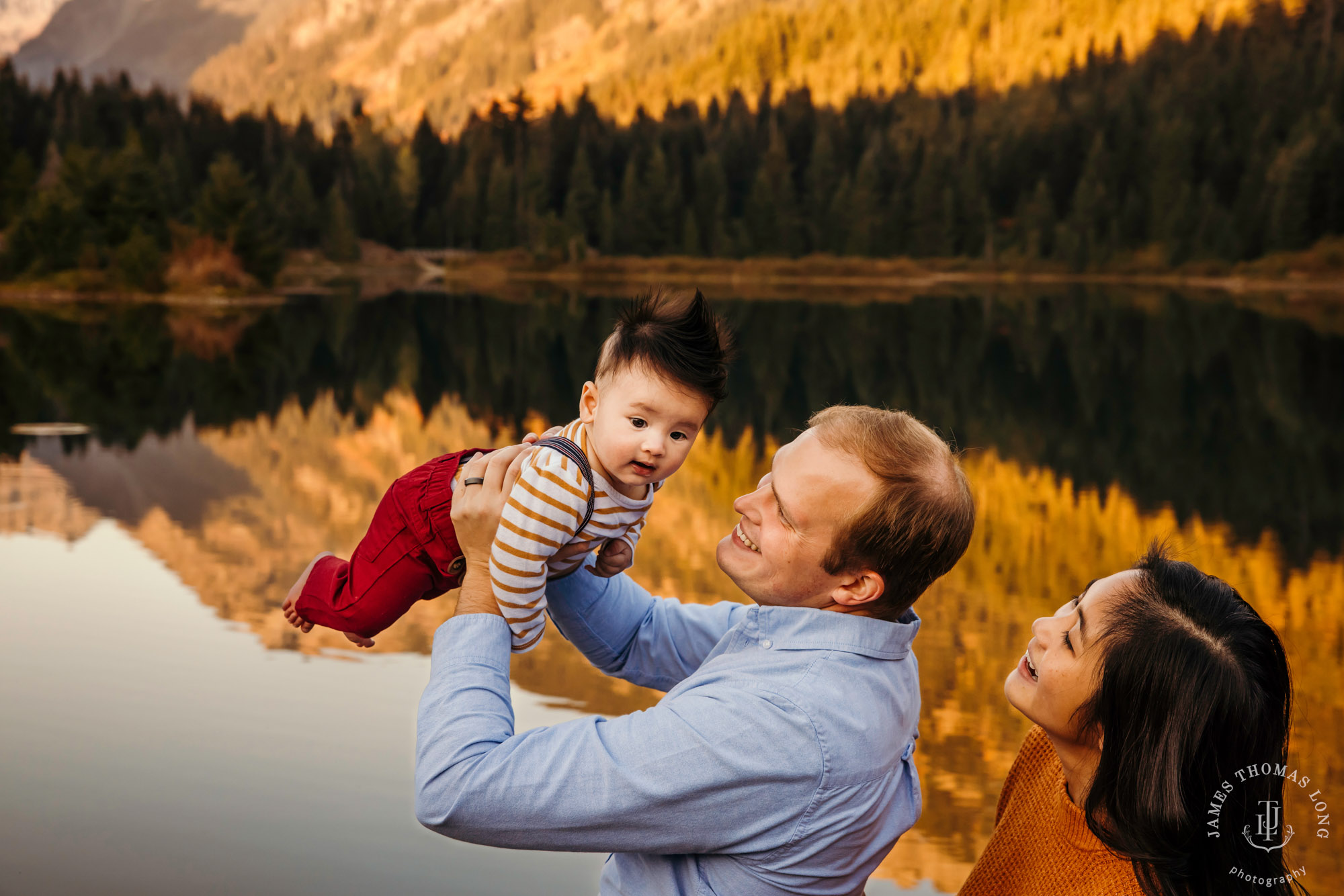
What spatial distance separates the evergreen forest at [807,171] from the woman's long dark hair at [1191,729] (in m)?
66.1

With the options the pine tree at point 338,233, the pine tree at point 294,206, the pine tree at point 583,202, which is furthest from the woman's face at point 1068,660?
the pine tree at point 583,202

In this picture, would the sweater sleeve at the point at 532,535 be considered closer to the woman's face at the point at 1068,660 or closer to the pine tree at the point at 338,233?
the woman's face at the point at 1068,660

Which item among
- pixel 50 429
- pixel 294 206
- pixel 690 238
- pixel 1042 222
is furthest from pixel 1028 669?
pixel 1042 222

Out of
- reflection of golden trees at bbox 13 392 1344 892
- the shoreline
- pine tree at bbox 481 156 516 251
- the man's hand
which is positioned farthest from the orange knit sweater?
pine tree at bbox 481 156 516 251

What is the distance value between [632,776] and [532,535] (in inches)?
22.5

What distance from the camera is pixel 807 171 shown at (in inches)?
3526

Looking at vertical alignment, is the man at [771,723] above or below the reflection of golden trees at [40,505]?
above

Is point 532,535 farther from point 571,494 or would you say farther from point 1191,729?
point 1191,729

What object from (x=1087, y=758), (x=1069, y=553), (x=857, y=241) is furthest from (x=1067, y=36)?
(x=1087, y=758)

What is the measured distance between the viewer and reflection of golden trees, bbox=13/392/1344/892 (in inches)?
240

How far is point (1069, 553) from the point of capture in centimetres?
1084

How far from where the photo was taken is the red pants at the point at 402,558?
271 cm

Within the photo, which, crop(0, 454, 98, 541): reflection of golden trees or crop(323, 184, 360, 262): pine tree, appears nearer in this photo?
crop(0, 454, 98, 541): reflection of golden trees

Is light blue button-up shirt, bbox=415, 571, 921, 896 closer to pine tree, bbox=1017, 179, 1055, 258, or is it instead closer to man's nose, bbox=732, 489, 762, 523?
man's nose, bbox=732, 489, 762, 523
